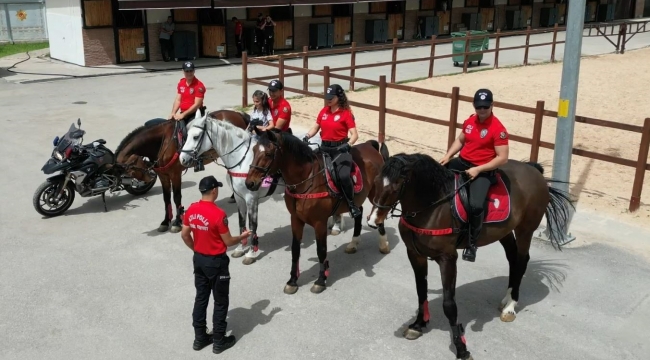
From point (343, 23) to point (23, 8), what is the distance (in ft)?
55.2

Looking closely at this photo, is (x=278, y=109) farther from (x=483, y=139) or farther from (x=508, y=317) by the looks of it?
(x=508, y=317)

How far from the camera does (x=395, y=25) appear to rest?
34281 millimetres

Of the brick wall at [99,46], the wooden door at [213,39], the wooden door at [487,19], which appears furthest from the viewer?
the wooden door at [487,19]

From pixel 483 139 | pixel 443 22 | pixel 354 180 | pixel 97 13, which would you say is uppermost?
pixel 97 13

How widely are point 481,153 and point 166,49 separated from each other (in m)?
22.4

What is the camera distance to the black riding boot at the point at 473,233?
19.8 ft

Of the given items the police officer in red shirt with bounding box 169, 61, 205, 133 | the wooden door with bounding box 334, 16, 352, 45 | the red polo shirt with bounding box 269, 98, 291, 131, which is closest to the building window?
the wooden door with bounding box 334, 16, 352, 45

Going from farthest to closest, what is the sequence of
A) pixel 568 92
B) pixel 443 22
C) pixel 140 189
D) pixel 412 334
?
pixel 443 22, pixel 140 189, pixel 568 92, pixel 412 334

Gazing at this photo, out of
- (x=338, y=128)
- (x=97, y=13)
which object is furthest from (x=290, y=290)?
Answer: (x=97, y=13)

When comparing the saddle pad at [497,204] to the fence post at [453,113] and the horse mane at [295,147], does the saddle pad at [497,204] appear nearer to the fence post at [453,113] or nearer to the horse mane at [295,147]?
the horse mane at [295,147]

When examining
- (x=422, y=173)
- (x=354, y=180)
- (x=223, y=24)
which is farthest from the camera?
(x=223, y=24)

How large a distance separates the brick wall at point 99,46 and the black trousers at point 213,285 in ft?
70.3

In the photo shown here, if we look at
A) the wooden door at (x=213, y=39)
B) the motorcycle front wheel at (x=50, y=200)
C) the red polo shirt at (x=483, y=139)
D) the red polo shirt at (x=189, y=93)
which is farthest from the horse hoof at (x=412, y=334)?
the wooden door at (x=213, y=39)

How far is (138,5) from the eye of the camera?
23562 mm
